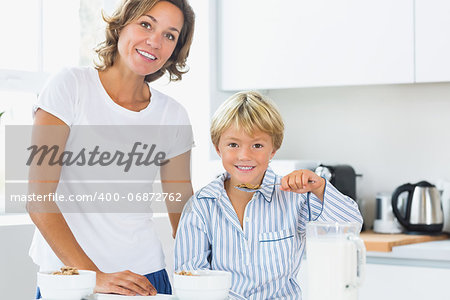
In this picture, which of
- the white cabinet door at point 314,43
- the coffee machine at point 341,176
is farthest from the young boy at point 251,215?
the white cabinet door at point 314,43

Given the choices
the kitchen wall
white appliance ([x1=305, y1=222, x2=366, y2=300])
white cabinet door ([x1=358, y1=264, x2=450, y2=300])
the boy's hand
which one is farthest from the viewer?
the kitchen wall

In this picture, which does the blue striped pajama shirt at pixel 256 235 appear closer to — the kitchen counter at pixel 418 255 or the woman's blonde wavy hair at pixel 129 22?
the woman's blonde wavy hair at pixel 129 22

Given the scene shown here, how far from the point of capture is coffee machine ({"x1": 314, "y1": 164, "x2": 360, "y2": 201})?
288cm

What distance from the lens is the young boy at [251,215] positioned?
5.19 ft

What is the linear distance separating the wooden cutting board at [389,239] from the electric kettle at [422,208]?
5 cm

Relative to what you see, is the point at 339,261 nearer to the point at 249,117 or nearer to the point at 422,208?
the point at 249,117

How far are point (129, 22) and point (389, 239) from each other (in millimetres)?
1518

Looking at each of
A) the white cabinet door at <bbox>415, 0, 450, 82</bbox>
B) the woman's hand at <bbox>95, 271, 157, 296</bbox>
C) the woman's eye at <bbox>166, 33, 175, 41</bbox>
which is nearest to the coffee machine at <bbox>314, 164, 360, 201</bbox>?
the white cabinet door at <bbox>415, 0, 450, 82</bbox>

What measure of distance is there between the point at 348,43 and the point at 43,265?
71.5 inches

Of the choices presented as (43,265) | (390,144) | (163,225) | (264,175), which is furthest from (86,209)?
(390,144)

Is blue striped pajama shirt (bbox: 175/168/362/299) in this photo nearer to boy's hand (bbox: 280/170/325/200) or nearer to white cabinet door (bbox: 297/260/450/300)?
boy's hand (bbox: 280/170/325/200)

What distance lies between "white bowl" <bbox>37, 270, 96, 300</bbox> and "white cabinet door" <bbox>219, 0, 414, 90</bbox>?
2.00 m

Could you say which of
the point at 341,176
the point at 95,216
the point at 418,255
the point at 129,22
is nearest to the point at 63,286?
the point at 95,216

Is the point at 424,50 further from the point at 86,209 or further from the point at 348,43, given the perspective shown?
the point at 86,209
